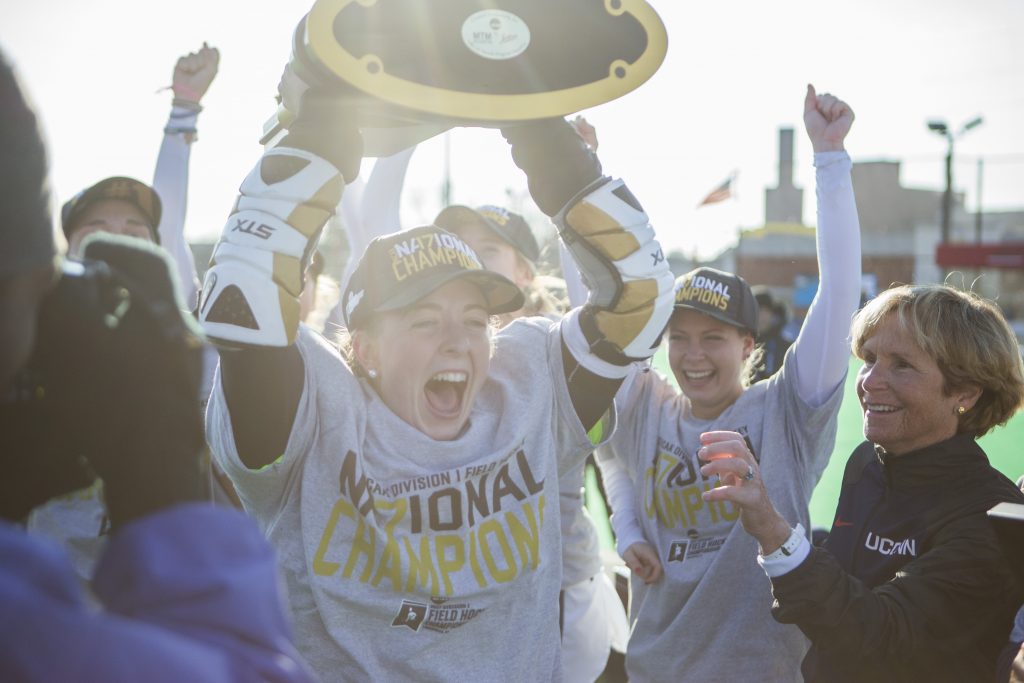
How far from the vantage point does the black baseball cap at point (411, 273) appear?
2.08 metres

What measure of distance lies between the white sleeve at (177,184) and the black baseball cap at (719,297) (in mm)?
1795

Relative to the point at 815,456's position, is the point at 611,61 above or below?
above

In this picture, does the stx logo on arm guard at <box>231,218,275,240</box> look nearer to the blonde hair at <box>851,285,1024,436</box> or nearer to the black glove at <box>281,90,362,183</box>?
the black glove at <box>281,90,362,183</box>

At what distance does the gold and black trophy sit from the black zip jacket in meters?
1.18

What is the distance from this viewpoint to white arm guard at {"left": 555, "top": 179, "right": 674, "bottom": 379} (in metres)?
2.02

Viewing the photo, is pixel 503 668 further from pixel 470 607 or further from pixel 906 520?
pixel 906 520

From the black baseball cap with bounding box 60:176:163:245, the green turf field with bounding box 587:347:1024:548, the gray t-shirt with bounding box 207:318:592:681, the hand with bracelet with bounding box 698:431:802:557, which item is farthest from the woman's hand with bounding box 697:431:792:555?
the green turf field with bounding box 587:347:1024:548

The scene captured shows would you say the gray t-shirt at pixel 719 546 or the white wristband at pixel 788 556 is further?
the gray t-shirt at pixel 719 546

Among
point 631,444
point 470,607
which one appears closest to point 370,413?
point 470,607

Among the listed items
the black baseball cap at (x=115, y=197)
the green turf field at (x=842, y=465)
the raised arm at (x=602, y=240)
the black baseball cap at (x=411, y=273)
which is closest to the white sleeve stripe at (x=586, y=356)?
the raised arm at (x=602, y=240)

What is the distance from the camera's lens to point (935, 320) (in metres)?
2.34

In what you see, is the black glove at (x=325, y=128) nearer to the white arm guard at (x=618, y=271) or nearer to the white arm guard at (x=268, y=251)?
the white arm guard at (x=268, y=251)

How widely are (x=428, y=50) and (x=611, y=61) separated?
14.6 inches

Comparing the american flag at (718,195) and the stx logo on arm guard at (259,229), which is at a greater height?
the stx logo on arm guard at (259,229)
